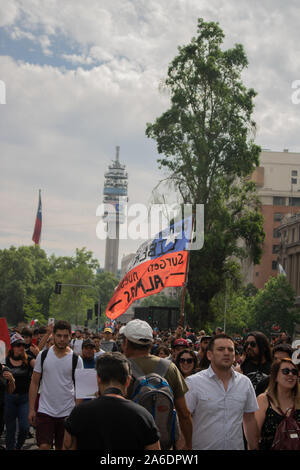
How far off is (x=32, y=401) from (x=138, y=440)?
3904 mm

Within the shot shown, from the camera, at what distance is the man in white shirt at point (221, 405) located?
505 centimetres

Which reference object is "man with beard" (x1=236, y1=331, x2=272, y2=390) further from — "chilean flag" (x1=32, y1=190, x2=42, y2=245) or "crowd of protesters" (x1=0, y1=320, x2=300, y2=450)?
"chilean flag" (x1=32, y1=190, x2=42, y2=245)

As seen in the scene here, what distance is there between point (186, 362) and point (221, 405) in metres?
2.97

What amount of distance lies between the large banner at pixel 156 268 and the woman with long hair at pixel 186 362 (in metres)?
5.27

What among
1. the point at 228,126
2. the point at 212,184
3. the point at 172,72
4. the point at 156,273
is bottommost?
the point at 156,273

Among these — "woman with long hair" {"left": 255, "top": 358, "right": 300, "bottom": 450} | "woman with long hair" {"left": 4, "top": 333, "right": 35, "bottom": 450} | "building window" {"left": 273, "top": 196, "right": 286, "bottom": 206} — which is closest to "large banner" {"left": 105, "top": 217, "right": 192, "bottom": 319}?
"woman with long hair" {"left": 4, "top": 333, "right": 35, "bottom": 450}

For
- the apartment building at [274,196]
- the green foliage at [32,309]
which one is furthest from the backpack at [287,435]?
the apartment building at [274,196]

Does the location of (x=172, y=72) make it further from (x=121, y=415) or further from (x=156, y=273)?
(x=121, y=415)

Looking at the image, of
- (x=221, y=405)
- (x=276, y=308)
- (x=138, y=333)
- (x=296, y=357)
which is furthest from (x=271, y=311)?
(x=138, y=333)

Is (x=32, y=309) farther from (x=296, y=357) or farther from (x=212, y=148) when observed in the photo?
(x=296, y=357)

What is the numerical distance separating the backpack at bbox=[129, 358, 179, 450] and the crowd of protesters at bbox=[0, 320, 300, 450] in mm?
131
